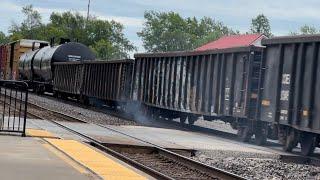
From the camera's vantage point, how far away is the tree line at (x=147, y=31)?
5344 inches

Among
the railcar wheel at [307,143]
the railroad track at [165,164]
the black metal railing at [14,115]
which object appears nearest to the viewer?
the railroad track at [165,164]

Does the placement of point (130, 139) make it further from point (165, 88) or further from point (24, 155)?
point (165, 88)

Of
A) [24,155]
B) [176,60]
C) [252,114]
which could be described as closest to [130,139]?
[252,114]

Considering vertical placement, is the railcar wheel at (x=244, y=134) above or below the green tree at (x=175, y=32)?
below

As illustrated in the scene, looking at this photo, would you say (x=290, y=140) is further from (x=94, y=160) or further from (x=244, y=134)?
(x=94, y=160)

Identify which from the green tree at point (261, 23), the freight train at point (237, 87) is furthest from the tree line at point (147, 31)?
the freight train at point (237, 87)

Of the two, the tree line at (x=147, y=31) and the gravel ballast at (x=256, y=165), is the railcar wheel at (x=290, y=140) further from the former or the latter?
the tree line at (x=147, y=31)

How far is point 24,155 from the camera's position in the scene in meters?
11.5

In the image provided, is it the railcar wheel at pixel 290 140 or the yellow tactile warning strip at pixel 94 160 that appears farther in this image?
the railcar wheel at pixel 290 140

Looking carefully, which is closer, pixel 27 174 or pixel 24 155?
pixel 27 174

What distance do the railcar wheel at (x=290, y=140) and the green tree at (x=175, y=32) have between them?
11485 cm

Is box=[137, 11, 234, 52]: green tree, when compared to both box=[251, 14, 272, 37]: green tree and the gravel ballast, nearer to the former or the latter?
box=[251, 14, 272, 37]: green tree

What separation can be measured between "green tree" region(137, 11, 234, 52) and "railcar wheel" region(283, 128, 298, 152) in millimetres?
114846

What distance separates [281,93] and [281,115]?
0.65 metres
